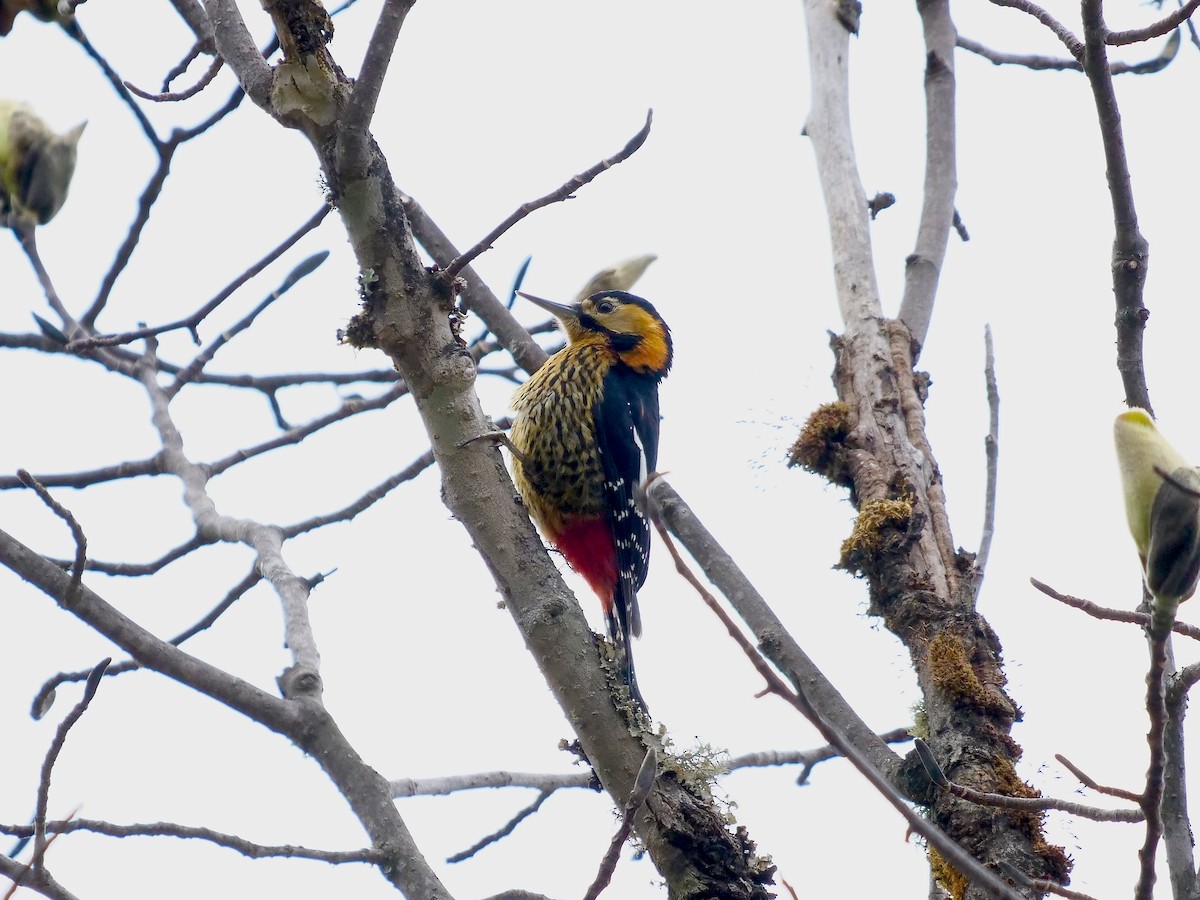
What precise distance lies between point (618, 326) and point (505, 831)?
2643 millimetres

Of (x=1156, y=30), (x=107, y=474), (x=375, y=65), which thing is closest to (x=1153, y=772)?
(x=1156, y=30)

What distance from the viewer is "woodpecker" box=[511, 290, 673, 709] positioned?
4.74 metres

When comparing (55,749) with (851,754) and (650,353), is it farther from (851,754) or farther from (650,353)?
(650,353)

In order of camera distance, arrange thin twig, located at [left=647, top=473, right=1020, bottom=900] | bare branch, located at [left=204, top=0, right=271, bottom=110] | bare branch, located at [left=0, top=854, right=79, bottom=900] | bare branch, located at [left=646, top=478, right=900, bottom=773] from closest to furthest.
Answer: thin twig, located at [left=647, top=473, right=1020, bottom=900]
bare branch, located at [left=0, top=854, right=79, bottom=900]
bare branch, located at [left=204, top=0, right=271, bottom=110]
bare branch, located at [left=646, top=478, right=900, bottom=773]

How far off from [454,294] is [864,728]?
1238 mm

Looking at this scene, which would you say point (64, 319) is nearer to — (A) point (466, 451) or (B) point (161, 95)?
(B) point (161, 95)

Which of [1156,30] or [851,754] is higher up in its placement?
[1156,30]

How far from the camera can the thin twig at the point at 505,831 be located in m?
3.07

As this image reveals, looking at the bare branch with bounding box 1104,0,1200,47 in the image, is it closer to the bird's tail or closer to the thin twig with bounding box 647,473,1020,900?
the thin twig with bounding box 647,473,1020,900

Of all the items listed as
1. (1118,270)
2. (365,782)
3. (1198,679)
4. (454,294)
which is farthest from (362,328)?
(1198,679)

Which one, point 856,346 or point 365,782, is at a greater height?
point 856,346

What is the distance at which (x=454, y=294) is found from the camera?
2605 millimetres

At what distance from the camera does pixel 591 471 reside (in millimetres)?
4770

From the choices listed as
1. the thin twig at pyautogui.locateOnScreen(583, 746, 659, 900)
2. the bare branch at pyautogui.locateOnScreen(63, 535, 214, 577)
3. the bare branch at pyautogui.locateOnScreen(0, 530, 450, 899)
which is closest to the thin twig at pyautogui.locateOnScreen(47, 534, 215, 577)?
the bare branch at pyautogui.locateOnScreen(63, 535, 214, 577)
